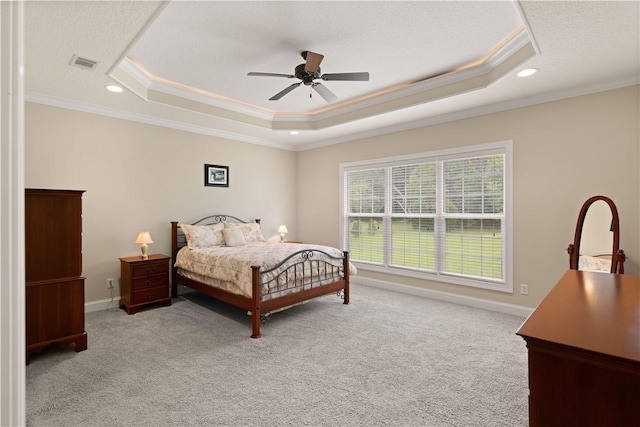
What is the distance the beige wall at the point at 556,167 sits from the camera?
10.9ft

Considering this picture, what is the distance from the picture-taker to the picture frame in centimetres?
539

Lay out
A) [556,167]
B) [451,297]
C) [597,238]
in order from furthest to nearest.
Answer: [451,297] → [556,167] → [597,238]

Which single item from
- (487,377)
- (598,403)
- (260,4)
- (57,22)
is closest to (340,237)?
(487,377)

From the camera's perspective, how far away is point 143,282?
4.20m

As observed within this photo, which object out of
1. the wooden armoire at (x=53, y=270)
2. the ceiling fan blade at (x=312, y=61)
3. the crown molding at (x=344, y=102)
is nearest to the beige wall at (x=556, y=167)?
the crown molding at (x=344, y=102)

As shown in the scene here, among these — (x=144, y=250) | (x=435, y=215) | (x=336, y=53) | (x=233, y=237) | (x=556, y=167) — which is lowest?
(x=144, y=250)

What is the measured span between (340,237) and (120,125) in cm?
395

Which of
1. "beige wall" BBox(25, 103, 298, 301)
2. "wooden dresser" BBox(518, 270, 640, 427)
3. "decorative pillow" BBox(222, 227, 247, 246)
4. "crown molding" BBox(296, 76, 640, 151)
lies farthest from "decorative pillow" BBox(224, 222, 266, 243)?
"wooden dresser" BBox(518, 270, 640, 427)

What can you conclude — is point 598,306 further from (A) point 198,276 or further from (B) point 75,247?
(A) point 198,276

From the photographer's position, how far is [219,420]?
2.04 m

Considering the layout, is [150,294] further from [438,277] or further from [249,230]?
[438,277]

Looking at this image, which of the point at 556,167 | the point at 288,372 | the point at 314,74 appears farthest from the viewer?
the point at 556,167

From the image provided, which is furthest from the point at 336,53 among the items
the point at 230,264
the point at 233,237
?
the point at 233,237

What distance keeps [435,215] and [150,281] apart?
415 cm
